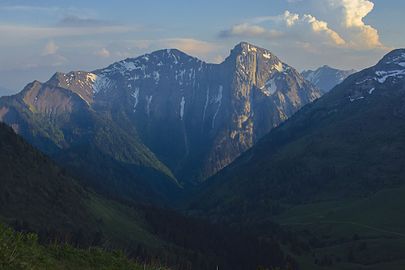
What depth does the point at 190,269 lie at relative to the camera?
655ft

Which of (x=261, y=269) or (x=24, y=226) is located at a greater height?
(x=261, y=269)

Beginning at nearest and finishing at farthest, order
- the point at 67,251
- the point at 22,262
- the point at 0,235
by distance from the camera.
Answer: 1. the point at 22,262
2. the point at 0,235
3. the point at 67,251

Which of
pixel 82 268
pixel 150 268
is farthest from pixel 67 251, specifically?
pixel 150 268

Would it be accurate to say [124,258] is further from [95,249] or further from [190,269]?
[190,269]

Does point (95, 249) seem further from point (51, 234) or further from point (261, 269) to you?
point (51, 234)

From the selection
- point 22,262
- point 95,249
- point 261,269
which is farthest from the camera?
point 95,249

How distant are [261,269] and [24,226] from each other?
533 feet

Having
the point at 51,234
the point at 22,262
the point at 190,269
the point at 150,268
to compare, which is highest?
the point at 22,262

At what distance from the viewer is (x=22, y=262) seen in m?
40.5

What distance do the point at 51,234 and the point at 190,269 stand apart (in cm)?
5143

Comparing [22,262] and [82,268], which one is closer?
[22,262]

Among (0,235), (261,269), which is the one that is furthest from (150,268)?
(0,235)

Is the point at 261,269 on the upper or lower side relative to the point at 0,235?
lower

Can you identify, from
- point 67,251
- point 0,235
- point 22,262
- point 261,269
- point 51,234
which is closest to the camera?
point 22,262
